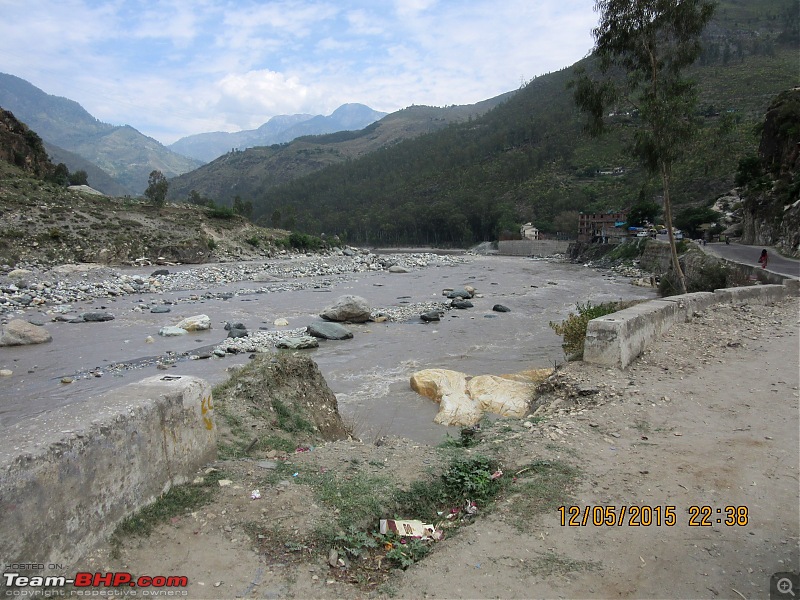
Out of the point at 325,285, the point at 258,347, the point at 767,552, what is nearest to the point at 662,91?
the point at 258,347

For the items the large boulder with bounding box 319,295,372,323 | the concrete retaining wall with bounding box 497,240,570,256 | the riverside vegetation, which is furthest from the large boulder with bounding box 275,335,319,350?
the concrete retaining wall with bounding box 497,240,570,256

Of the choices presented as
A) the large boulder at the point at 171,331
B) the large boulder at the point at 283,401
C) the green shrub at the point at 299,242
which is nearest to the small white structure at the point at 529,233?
the green shrub at the point at 299,242

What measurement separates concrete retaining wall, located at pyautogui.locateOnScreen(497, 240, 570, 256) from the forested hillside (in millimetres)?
6811

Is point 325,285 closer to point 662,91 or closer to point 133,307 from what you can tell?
point 133,307

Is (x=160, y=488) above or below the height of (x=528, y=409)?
above

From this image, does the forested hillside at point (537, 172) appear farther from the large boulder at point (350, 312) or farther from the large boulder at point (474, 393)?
the large boulder at point (474, 393)

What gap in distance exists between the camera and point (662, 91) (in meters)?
15.8

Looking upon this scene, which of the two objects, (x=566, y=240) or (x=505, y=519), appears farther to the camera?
(x=566, y=240)

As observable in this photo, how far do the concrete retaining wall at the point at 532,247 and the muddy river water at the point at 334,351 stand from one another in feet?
190

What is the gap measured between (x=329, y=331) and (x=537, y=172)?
10917 centimetres

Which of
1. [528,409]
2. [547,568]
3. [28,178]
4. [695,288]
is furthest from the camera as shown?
[28,178]

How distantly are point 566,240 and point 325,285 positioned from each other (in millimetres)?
63788

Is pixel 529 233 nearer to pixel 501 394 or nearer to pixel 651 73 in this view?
pixel 651 73

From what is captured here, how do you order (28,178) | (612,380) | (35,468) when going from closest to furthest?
(35,468) < (612,380) < (28,178)
